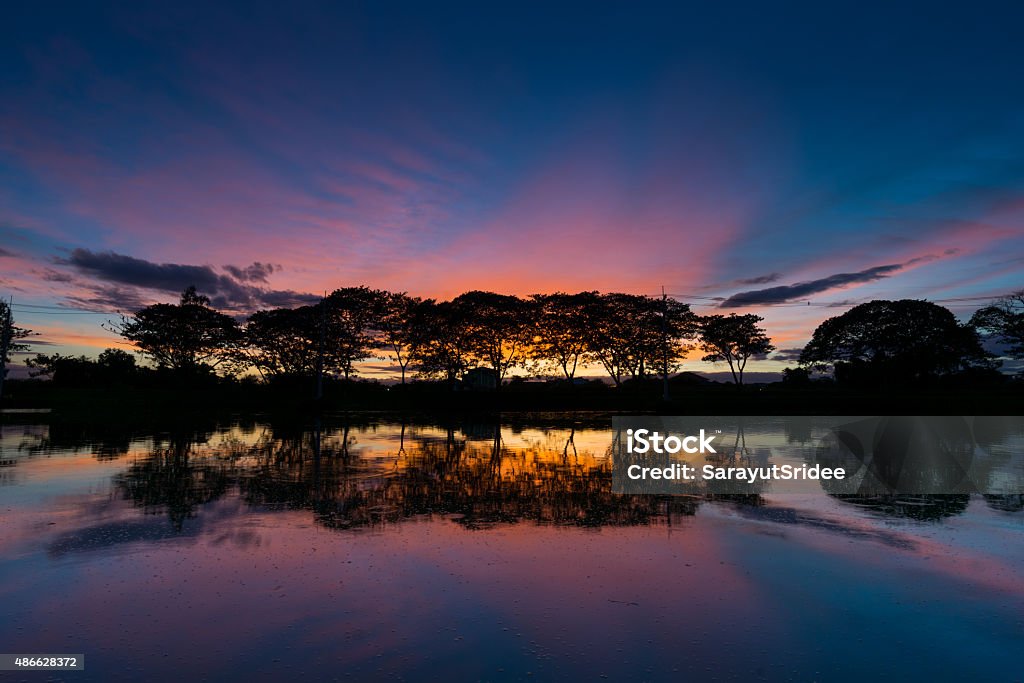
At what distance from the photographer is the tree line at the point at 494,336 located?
63969mm

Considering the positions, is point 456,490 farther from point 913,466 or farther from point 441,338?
point 441,338

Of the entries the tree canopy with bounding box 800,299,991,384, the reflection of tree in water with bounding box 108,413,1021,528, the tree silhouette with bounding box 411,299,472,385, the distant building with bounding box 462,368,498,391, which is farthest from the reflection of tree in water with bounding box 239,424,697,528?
the tree canopy with bounding box 800,299,991,384

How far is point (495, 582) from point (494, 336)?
200 feet

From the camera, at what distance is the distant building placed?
7062 centimetres

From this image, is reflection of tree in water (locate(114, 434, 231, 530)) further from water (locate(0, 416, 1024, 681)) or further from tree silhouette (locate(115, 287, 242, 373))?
tree silhouette (locate(115, 287, 242, 373))

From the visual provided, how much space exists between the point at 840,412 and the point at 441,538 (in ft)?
126

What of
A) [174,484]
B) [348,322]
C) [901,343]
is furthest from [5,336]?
[901,343]

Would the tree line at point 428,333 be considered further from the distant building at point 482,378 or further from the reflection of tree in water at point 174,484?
the reflection of tree in water at point 174,484

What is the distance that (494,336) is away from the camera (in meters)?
67.8

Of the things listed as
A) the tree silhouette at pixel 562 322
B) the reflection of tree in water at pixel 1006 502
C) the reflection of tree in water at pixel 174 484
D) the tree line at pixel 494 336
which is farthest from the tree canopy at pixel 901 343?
the reflection of tree in water at pixel 174 484

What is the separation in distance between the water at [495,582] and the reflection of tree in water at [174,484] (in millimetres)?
113

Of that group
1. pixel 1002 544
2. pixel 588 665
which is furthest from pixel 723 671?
pixel 1002 544

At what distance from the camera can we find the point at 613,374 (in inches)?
2832

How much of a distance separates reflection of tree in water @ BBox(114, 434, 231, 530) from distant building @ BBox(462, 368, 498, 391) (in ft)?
172
